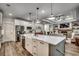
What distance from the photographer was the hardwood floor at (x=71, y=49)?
1450 millimetres

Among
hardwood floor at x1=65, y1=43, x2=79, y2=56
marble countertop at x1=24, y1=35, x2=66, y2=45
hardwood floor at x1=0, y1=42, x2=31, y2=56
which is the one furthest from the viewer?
hardwood floor at x1=0, y1=42, x2=31, y2=56

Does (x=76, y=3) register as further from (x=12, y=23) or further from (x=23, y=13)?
(x=12, y=23)

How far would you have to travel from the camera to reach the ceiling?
1.56 m

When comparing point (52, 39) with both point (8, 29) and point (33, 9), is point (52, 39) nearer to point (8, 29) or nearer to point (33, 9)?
point (33, 9)

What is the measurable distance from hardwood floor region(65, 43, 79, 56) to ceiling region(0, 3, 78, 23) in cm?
68

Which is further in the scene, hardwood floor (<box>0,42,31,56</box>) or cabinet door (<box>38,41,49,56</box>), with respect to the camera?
hardwood floor (<box>0,42,31,56</box>)

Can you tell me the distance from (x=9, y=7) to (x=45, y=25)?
917 millimetres

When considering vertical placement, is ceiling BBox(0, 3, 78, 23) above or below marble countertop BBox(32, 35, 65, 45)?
above

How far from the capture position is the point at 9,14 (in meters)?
1.76

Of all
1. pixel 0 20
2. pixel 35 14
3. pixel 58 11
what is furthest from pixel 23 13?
pixel 58 11

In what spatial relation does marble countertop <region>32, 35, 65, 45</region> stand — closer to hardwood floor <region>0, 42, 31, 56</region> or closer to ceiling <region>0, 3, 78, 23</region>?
ceiling <region>0, 3, 78, 23</region>

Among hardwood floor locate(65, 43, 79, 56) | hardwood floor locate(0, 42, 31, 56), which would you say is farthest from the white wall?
hardwood floor locate(65, 43, 79, 56)

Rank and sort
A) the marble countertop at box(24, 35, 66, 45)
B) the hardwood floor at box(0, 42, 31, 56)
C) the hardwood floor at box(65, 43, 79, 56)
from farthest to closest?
the hardwood floor at box(0, 42, 31, 56), the marble countertop at box(24, 35, 66, 45), the hardwood floor at box(65, 43, 79, 56)

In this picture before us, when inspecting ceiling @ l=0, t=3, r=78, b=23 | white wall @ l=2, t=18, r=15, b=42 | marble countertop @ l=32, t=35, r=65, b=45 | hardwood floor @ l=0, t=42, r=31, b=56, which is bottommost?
hardwood floor @ l=0, t=42, r=31, b=56
